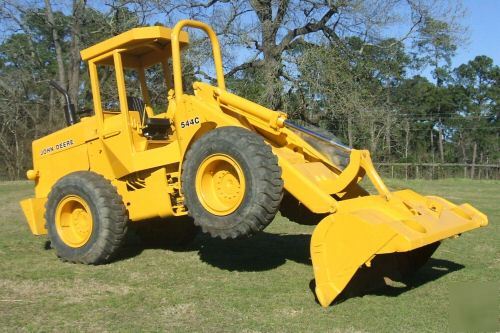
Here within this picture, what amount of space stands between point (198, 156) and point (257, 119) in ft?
2.73

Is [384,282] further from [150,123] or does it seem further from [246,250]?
[150,123]

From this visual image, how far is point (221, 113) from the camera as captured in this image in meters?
6.11

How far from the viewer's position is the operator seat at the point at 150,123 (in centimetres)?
695

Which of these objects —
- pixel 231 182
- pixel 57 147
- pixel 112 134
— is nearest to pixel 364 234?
pixel 231 182

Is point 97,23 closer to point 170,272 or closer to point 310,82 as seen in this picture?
point 310,82

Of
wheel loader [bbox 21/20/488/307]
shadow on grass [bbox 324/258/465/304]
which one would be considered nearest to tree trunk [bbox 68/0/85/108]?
wheel loader [bbox 21/20/488/307]

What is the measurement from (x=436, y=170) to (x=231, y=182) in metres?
28.1

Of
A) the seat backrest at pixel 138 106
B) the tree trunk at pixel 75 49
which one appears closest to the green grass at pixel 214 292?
the seat backrest at pixel 138 106

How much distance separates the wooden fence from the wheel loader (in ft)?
76.7

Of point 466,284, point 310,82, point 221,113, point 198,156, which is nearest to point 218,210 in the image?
point 198,156

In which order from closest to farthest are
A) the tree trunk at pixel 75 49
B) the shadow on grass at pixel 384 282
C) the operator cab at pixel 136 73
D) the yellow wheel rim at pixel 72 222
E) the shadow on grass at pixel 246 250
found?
the shadow on grass at pixel 384 282 < the operator cab at pixel 136 73 < the shadow on grass at pixel 246 250 < the yellow wheel rim at pixel 72 222 < the tree trunk at pixel 75 49

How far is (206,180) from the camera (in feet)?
18.9

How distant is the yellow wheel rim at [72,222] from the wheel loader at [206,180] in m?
0.01

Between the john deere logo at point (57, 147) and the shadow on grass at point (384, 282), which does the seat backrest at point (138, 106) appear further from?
the shadow on grass at point (384, 282)
